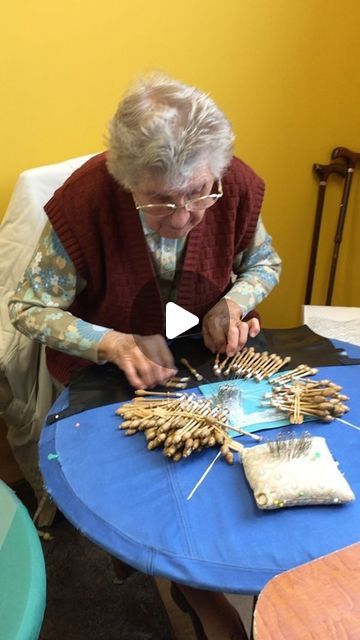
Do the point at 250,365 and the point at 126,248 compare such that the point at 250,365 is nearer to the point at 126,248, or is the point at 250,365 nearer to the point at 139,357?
the point at 139,357

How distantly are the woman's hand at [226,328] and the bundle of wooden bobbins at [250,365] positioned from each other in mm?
21

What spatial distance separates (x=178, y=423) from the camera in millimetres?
976

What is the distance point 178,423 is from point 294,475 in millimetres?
235

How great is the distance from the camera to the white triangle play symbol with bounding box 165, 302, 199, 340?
1270 mm

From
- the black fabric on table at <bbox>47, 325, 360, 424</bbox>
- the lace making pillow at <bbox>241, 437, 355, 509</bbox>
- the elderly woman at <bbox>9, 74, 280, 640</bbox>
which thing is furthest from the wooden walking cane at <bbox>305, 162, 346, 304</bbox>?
the lace making pillow at <bbox>241, 437, 355, 509</bbox>

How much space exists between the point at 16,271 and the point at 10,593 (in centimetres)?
92

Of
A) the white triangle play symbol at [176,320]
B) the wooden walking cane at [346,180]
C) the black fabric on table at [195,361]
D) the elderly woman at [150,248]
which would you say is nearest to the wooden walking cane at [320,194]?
the wooden walking cane at [346,180]

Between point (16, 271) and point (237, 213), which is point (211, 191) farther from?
point (16, 271)

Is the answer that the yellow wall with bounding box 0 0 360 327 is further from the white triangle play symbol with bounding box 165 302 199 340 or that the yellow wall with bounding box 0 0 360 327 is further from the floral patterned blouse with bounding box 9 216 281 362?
the white triangle play symbol with bounding box 165 302 199 340

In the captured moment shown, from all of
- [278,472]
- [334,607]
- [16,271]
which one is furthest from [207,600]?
[16,271]

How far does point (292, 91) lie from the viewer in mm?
2033

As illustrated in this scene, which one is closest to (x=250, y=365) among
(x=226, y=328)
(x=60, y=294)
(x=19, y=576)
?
(x=226, y=328)

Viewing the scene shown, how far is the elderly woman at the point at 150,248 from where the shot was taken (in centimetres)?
97

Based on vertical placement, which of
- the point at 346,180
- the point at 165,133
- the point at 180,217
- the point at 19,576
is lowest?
the point at 19,576
